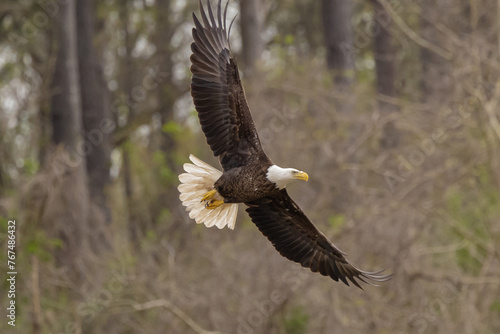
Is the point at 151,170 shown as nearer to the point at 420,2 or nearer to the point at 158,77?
the point at 158,77

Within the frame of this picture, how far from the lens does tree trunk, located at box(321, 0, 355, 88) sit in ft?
51.2

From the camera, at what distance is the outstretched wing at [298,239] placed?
7.07 meters

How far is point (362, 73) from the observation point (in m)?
19.6

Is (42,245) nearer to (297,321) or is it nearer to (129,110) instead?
(297,321)

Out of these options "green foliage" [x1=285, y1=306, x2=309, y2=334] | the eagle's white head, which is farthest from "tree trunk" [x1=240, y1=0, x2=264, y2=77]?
the eagle's white head

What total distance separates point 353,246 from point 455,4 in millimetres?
3466

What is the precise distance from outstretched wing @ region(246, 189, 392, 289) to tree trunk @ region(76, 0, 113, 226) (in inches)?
356

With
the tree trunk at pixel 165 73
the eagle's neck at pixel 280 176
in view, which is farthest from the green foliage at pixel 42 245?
the tree trunk at pixel 165 73

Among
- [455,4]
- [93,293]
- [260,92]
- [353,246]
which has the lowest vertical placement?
[93,293]

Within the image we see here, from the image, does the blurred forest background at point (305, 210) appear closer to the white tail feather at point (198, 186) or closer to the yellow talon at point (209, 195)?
the white tail feather at point (198, 186)

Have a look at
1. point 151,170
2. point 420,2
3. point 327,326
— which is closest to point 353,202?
point 327,326

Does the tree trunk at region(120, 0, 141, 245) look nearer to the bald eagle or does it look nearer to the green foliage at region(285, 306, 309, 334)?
the green foliage at region(285, 306, 309, 334)

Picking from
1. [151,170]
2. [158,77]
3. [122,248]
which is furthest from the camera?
[158,77]

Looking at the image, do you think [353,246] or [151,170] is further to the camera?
[151,170]
